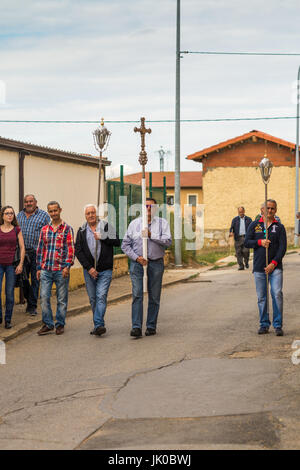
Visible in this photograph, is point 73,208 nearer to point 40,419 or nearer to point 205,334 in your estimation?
point 205,334

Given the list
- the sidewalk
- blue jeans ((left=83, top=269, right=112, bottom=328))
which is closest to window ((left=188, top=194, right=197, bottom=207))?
the sidewalk

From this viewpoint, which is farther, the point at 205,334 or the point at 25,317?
the point at 25,317

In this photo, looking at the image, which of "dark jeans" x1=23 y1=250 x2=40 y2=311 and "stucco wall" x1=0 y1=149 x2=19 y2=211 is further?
"stucco wall" x1=0 y1=149 x2=19 y2=211

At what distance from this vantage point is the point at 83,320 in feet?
38.3

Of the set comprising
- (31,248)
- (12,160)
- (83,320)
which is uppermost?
(12,160)

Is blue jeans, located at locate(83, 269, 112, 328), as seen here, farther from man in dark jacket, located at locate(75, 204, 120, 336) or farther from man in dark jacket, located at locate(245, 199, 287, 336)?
man in dark jacket, located at locate(245, 199, 287, 336)

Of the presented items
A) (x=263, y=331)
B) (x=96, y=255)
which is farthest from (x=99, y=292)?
(x=263, y=331)

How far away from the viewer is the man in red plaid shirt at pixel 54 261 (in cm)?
1020

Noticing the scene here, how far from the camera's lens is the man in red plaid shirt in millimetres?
10195

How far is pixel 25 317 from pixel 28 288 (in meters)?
0.52

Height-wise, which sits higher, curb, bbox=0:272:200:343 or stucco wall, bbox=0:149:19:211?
stucco wall, bbox=0:149:19:211

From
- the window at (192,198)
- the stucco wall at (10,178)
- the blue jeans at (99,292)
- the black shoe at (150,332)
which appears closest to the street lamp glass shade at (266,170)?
the blue jeans at (99,292)

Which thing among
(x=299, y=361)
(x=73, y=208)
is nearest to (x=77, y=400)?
(x=299, y=361)

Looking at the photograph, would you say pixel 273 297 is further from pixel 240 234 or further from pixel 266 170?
pixel 240 234
